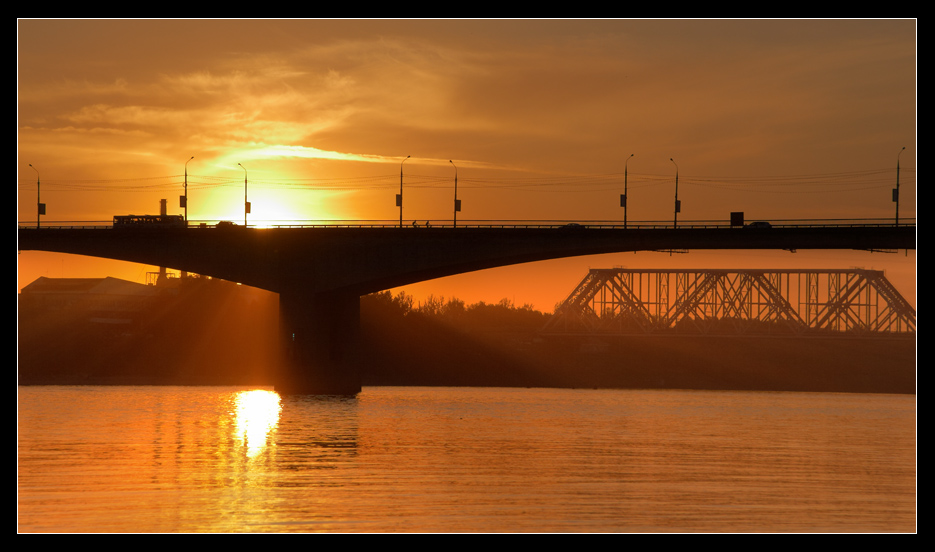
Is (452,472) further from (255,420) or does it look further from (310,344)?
(310,344)

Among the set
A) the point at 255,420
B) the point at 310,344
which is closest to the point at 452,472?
the point at 255,420

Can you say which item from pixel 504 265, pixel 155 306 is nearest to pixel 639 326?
pixel 155 306

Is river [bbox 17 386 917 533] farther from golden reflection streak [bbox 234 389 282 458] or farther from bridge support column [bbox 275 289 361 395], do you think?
bridge support column [bbox 275 289 361 395]

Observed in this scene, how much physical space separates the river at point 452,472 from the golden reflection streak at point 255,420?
25 centimetres

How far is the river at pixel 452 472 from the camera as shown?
32531mm

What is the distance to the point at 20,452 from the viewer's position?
4959 centimetres

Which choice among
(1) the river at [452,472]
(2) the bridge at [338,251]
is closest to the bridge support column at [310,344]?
(2) the bridge at [338,251]

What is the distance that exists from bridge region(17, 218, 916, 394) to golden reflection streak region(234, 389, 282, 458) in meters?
4.60

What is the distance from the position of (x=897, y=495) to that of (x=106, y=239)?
250ft

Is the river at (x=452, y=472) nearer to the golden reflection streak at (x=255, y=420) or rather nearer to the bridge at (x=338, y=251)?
the golden reflection streak at (x=255, y=420)

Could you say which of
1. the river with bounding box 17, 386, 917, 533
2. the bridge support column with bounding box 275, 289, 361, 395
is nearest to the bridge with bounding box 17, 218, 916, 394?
the bridge support column with bounding box 275, 289, 361, 395

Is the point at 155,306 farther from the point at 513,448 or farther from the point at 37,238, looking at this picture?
the point at 513,448

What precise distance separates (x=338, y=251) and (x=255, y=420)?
2567 centimetres

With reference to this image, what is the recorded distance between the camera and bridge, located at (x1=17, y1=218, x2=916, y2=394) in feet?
290
